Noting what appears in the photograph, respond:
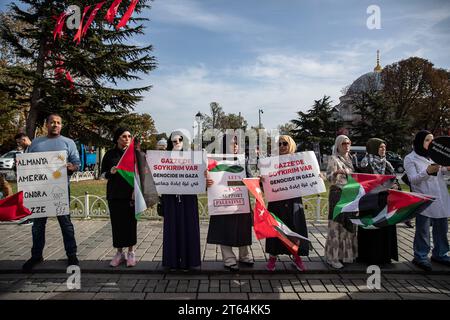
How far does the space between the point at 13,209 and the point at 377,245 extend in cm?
527

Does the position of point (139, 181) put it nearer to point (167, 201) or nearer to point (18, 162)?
point (167, 201)

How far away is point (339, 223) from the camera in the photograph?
5062 millimetres

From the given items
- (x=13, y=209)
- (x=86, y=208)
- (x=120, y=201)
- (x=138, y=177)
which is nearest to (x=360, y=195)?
(x=138, y=177)

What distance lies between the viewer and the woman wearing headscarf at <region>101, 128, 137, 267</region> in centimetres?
489

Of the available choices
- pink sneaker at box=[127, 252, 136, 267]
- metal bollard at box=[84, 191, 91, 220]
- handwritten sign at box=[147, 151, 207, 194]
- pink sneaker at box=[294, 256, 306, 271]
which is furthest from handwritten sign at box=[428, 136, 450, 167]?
metal bollard at box=[84, 191, 91, 220]

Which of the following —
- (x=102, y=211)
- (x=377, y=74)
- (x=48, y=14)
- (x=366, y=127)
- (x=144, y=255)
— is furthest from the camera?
(x=377, y=74)

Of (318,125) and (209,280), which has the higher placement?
(318,125)

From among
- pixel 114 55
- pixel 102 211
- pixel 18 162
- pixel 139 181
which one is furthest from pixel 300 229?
pixel 114 55

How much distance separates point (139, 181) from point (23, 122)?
100 ft

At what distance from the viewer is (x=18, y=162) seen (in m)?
4.70

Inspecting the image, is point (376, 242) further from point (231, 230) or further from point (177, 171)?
point (177, 171)

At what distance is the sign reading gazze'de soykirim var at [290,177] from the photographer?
4824mm

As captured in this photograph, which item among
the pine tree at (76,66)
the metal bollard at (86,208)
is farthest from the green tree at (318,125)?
the metal bollard at (86,208)

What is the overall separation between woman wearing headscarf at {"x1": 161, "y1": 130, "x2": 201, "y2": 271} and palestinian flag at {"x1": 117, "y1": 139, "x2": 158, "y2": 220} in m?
0.23
